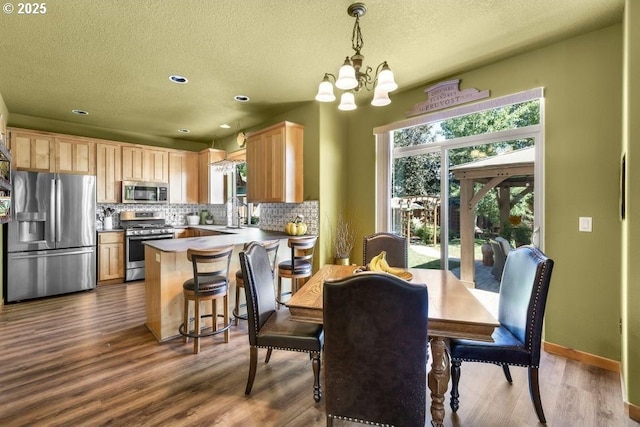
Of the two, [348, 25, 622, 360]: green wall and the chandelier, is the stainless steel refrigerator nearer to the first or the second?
the chandelier

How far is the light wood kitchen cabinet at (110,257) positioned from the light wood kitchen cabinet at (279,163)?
257 cm

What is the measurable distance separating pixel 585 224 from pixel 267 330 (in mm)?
2689

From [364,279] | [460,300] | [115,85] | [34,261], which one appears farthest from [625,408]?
[34,261]

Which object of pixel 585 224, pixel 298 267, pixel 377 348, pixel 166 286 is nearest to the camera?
pixel 377 348

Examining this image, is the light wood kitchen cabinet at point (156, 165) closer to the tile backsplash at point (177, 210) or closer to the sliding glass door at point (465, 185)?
the tile backsplash at point (177, 210)

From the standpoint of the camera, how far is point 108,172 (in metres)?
5.14

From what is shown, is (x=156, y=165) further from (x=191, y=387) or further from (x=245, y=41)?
(x=191, y=387)

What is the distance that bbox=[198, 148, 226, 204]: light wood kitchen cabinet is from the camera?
19.4 ft

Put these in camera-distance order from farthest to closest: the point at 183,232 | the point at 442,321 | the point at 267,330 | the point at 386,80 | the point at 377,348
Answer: the point at 183,232 < the point at 267,330 < the point at 386,80 < the point at 442,321 < the point at 377,348

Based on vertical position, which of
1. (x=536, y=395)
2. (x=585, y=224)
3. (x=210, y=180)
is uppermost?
(x=210, y=180)

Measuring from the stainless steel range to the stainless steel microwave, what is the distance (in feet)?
0.92

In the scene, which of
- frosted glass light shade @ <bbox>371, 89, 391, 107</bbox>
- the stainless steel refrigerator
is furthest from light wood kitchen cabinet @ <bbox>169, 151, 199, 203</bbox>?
frosted glass light shade @ <bbox>371, 89, 391, 107</bbox>

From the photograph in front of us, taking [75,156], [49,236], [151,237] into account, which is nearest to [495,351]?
[151,237]

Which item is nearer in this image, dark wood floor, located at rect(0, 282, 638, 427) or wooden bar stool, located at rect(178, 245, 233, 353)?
dark wood floor, located at rect(0, 282, 638, 427)
